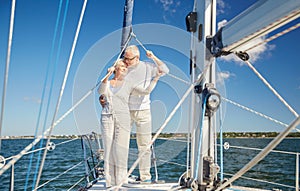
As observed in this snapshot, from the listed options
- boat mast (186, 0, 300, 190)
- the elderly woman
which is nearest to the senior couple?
the elderly woman

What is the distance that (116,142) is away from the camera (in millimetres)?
2109

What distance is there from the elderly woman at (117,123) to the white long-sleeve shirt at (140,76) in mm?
31

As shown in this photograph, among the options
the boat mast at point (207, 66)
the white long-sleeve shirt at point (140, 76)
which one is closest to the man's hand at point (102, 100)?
the white long-sleeve shirt at point (140, 76)

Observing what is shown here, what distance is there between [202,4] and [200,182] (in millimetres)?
918

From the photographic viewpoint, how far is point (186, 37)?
69.2 inches

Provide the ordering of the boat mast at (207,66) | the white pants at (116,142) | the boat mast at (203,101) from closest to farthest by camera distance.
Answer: the boat mast at (207,66) → the boat mast at (203,101) → the white pants at (116,142)

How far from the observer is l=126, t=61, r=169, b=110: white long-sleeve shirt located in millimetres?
2113

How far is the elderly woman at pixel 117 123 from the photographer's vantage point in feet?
6.92

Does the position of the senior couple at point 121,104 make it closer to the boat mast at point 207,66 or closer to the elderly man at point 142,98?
the elderly man at point 142,98

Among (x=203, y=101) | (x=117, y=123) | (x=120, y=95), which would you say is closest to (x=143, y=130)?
(x=117, y=123)

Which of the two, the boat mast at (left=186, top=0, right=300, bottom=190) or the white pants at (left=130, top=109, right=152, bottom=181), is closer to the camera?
the boat mast at (left=186, top=0, right=300, bottom=190)

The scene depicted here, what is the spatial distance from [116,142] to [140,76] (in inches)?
20.3

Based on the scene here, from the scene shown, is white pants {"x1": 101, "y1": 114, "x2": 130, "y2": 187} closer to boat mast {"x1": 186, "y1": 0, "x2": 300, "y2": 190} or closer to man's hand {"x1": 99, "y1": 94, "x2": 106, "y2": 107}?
man's hand {"x1": 99, "y1": 94, "x2": 106, "y2": 107}

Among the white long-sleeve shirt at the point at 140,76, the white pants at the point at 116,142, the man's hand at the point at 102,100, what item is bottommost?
the white pants at the point at 116,142
